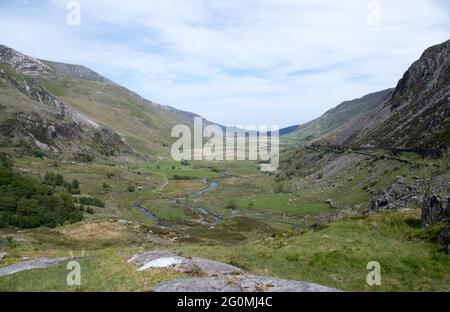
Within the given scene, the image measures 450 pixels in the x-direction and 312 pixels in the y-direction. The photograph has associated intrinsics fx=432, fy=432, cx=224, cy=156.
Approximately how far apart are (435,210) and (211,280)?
2589cm

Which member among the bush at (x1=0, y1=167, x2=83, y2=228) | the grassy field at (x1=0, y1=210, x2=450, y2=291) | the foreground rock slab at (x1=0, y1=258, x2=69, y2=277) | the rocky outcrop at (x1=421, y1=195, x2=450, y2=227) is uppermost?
the rocky outcrop at (x1=421, y1=195, x2=450, y2=227)

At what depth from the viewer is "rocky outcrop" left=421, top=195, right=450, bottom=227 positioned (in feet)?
130

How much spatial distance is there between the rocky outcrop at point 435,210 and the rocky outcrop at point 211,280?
2158 centimetres

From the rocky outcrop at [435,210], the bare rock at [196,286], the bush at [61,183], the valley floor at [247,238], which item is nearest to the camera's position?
the bare rock at [196,286]

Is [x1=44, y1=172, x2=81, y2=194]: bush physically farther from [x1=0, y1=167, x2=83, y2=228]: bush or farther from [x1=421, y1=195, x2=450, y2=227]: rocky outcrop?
[x1=421, y1=195, x2=450, y2=227]: rocky outcrop

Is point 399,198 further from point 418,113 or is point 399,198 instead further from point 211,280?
point 418,113

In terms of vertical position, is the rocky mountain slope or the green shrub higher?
the rocky mountain slope

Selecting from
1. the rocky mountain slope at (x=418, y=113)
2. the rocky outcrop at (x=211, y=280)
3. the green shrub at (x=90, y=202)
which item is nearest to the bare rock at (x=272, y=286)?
the rocky outcrop at (x=211, y=280)

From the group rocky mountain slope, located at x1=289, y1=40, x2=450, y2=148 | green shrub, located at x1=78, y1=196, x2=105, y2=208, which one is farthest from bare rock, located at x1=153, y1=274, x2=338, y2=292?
green shrub, located at x1=78, y1=196, x2=105, y2=208

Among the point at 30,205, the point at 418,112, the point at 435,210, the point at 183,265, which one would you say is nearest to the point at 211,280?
the point at 183,265

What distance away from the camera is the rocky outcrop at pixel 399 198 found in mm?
74575

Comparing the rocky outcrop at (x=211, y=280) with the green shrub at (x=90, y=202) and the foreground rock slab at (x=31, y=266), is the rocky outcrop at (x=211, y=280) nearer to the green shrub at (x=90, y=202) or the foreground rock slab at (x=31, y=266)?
the foreground rock slab at (x=31, y=266)

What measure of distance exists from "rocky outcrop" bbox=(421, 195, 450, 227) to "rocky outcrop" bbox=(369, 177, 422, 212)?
32.2 metres
